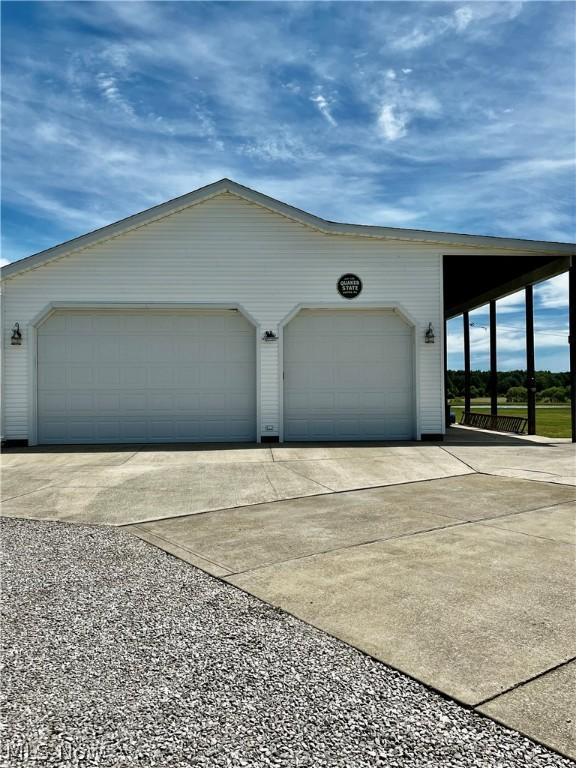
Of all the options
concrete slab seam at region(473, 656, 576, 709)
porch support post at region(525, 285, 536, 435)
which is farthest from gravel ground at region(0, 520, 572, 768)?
porch support post at region(525, 285, 536, 435)

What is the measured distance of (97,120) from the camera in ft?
33.7

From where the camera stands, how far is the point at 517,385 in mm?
47469

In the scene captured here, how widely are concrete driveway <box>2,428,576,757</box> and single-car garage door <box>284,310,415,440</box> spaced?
1.90 meters

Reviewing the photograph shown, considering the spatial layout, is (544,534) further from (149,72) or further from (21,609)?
(149,72)

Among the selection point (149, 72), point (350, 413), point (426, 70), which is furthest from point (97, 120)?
point (350, 413)

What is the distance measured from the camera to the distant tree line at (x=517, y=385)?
42.8 m

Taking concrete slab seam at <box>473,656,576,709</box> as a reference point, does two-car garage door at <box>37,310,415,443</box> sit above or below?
above

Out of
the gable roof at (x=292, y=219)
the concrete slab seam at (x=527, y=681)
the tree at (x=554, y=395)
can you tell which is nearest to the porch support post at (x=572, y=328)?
the gable roof at (x=292, y=219)

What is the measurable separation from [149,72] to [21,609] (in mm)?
8627

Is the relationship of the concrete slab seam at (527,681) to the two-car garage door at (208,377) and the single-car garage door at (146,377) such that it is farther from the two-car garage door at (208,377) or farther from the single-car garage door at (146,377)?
the single-car garage door at (146,377)

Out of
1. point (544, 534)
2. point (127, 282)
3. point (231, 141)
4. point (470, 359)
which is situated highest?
point (231, 141)

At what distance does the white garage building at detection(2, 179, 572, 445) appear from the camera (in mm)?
11672

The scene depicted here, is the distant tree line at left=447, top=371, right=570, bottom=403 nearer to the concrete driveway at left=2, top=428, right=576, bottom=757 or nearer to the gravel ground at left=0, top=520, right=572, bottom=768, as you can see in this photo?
the concrete driveway at left=2, top=428, right=576, bottom=757

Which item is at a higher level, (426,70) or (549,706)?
(426,70)
